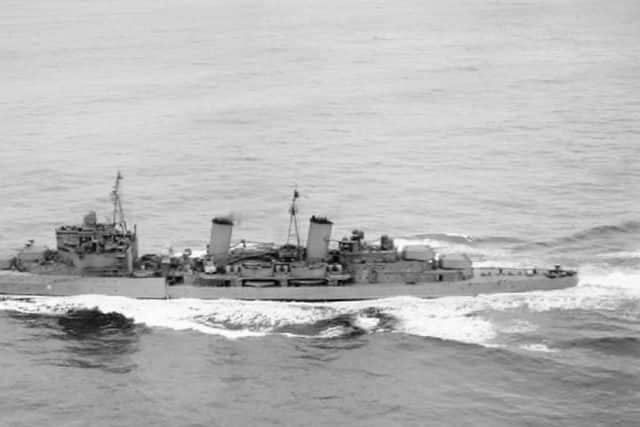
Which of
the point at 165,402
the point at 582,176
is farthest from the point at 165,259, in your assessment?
the point at 582,176

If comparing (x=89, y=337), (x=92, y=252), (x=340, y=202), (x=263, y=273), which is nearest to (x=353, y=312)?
(x=263, y=273)

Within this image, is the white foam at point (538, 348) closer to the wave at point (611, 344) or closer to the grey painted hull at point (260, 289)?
the wave at point (611, 344)

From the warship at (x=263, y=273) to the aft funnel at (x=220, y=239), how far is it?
64 millimetres

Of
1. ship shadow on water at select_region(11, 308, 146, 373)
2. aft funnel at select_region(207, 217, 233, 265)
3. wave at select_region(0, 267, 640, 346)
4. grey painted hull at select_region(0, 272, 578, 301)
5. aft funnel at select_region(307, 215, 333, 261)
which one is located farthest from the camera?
aft funnel at select_region(207, 217, 233, 265)

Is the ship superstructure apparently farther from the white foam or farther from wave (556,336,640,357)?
wave (556,336,640,357)

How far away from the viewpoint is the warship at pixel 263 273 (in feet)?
199

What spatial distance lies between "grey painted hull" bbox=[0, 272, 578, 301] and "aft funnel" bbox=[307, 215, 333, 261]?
2465mm

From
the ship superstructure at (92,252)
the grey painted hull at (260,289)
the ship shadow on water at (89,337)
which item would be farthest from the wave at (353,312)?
the ship superstructure at (92,252)

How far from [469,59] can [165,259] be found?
89372 mm

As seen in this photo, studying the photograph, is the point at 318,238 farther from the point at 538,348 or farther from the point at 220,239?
the point at 538,348

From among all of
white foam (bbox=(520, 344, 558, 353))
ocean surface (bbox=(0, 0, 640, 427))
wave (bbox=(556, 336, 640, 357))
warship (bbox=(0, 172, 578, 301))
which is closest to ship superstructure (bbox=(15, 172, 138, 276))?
warship (bbox=(0, 172, 578, 301))

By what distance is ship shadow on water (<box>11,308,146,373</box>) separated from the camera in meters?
52.9

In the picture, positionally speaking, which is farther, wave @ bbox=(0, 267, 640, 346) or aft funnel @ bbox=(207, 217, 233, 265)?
aft funnel @ bbox=(207, 217, 233, 265)

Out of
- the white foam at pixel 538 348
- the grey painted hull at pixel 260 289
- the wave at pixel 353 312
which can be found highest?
the grey painted hull at pixel 260 289
